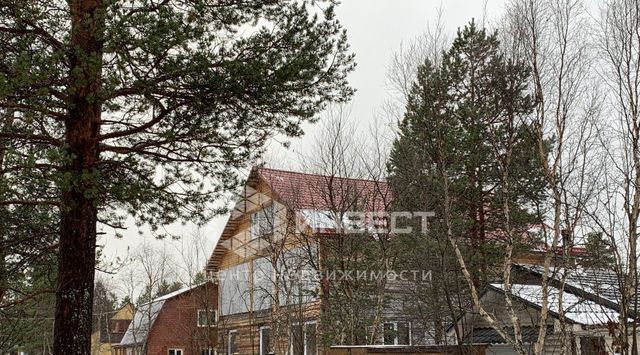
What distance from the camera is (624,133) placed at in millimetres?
9539

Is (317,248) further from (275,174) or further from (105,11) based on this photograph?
(105,11)

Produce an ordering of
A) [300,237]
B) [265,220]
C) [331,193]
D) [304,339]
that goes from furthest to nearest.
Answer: [265,220] < [300,237] < [304,339] < [331,193]

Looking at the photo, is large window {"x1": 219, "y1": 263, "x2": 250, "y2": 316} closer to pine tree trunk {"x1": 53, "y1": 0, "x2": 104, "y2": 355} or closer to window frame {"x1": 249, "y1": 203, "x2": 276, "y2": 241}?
window frame {"x1": 249, "y1": 203, "x2": 276, "y2": 241}

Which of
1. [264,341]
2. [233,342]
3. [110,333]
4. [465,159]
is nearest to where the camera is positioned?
[465,159]

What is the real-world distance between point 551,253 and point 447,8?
4.87 m

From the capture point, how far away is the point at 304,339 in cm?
1708

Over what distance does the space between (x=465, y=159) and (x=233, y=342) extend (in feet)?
50.5

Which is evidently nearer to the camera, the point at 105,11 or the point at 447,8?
the point at 105,11

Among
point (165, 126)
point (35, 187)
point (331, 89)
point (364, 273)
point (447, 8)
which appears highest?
point (447, 8)

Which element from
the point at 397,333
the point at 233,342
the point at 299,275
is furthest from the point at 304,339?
the point at 233,342

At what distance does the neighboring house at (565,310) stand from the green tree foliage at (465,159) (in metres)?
0.81

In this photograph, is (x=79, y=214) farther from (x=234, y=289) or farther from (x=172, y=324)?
(x=172, y=324)

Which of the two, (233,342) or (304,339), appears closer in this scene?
(304,339)

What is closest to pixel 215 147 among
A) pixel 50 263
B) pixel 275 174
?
pixel 50 263
